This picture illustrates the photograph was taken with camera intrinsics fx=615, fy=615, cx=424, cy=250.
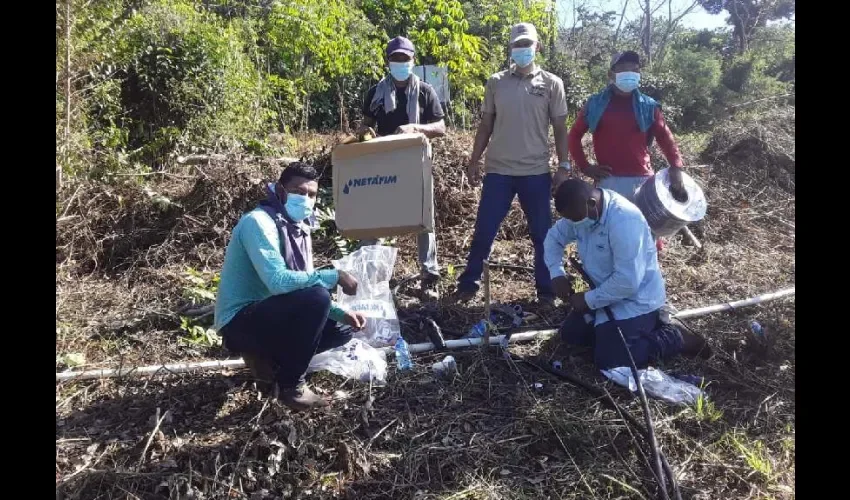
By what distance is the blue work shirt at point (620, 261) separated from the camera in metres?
3.45

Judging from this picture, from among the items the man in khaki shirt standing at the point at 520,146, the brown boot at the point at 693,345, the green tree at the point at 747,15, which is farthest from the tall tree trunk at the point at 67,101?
the green tree at the point at 747,15

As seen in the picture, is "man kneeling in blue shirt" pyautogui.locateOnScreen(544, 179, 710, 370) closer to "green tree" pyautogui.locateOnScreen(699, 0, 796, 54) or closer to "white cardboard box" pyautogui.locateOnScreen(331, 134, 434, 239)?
"white cardboard box" pyautogui.locateOnScreen(331, 134, 434, 239)

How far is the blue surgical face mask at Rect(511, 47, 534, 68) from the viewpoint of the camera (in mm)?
4246

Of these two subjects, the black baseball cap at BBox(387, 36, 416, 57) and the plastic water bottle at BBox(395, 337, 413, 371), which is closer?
the plastic water bottle at BBox(395, 337, 413, 371)

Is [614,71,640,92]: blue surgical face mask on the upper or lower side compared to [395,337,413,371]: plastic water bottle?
upper

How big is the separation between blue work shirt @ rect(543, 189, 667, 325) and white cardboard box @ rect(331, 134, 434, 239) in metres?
0.99

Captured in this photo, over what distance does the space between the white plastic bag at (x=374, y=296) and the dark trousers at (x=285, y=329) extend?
0.81m

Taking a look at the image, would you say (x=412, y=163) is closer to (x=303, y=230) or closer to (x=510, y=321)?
(x=303, y=230)

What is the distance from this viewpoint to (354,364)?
3418mm

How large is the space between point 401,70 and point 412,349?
1964mm

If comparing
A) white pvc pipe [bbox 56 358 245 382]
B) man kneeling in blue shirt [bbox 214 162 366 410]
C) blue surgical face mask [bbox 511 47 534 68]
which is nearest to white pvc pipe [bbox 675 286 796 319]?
blue surgical face mask [bbox 511 47 534 68]

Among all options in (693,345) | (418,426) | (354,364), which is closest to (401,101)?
(354,364)

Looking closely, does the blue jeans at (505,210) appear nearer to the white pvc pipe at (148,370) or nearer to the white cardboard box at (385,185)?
the white cardboard box at (385,185)

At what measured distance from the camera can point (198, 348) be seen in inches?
154
